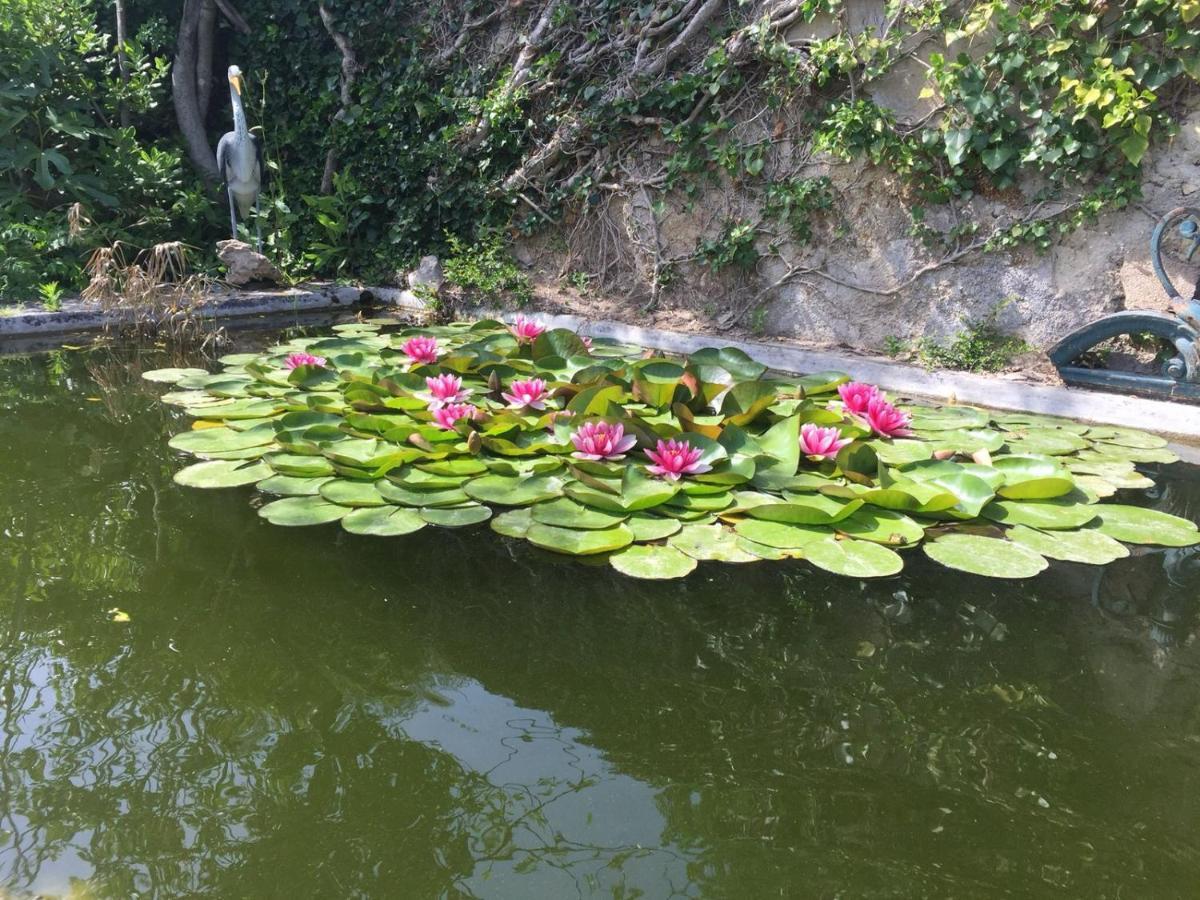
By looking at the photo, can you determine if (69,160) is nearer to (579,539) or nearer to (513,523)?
(513,523)

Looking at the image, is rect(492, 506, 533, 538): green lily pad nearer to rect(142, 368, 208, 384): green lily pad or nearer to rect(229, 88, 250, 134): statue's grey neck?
rect(142, 368, 208, 384): green lily pad

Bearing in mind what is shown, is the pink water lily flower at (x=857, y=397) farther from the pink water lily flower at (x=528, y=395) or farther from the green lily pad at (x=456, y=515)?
the green lily pad at (x=456, y=515)

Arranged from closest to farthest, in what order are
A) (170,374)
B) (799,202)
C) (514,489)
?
(514,489), (170,374), (799,202)

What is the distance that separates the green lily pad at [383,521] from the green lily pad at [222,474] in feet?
1.34

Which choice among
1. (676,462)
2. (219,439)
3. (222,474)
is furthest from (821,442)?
(219,439)

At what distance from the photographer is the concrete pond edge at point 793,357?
3.28 meters

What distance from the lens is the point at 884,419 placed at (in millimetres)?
2711

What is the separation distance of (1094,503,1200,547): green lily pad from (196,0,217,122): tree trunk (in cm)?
683

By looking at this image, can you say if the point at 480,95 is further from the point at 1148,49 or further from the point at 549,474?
the point at 549,474

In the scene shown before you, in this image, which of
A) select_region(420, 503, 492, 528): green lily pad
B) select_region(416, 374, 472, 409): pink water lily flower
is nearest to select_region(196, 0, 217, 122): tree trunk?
select_region(416, 374, 472, 409): pink water lily flower

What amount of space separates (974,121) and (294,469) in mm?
3393

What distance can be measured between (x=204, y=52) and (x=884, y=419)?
6435mm

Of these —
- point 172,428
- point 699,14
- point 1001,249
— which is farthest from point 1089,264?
point 172,428

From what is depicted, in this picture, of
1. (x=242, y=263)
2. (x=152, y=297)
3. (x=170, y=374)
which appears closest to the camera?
(x=170, y=374)
